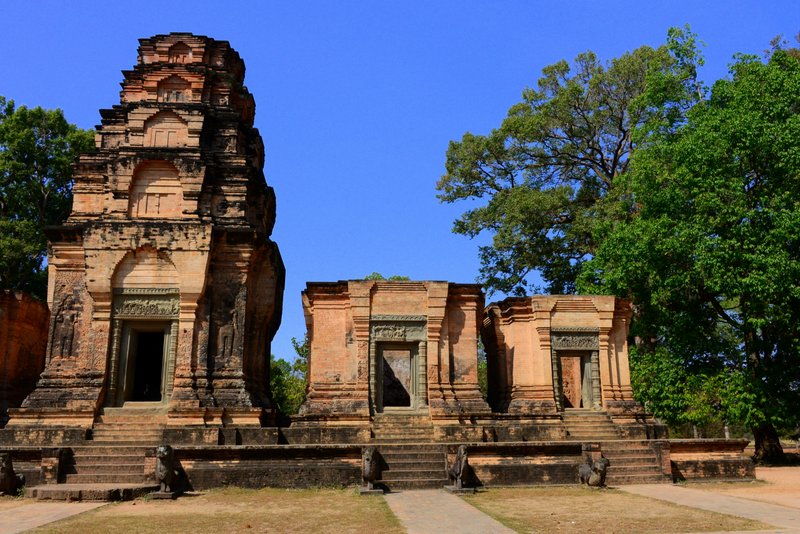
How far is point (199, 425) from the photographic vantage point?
15.5 metres

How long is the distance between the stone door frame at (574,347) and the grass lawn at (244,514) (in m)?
8.45

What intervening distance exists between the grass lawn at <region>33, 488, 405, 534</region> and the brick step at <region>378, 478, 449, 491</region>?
843 mm

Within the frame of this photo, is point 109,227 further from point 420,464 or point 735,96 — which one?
point 735,96

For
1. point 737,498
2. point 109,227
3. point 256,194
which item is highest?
point 256,194

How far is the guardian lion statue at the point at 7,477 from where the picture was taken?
1212 cm

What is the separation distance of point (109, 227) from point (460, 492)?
10957 millimetres

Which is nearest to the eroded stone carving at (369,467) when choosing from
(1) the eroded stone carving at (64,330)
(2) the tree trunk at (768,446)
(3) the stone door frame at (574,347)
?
(3) the stone door frame at (574,347)

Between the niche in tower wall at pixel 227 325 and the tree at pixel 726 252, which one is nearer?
the niche in tower wall at pixel 227 325

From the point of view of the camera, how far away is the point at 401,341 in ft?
57.5

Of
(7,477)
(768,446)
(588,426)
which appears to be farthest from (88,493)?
(768,446)

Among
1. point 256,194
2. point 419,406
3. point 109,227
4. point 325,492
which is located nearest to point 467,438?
point 419,406

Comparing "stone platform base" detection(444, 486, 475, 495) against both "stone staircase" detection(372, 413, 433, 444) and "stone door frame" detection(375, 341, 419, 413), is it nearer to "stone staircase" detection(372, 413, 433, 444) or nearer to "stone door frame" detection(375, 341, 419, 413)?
"stone staircase" detection(372, 413, 433, 444)

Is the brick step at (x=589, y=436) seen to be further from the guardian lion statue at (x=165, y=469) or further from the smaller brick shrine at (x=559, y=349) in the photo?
the guardian lion statue at (x=165, y=469)

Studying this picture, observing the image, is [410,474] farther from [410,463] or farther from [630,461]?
[630,461]
